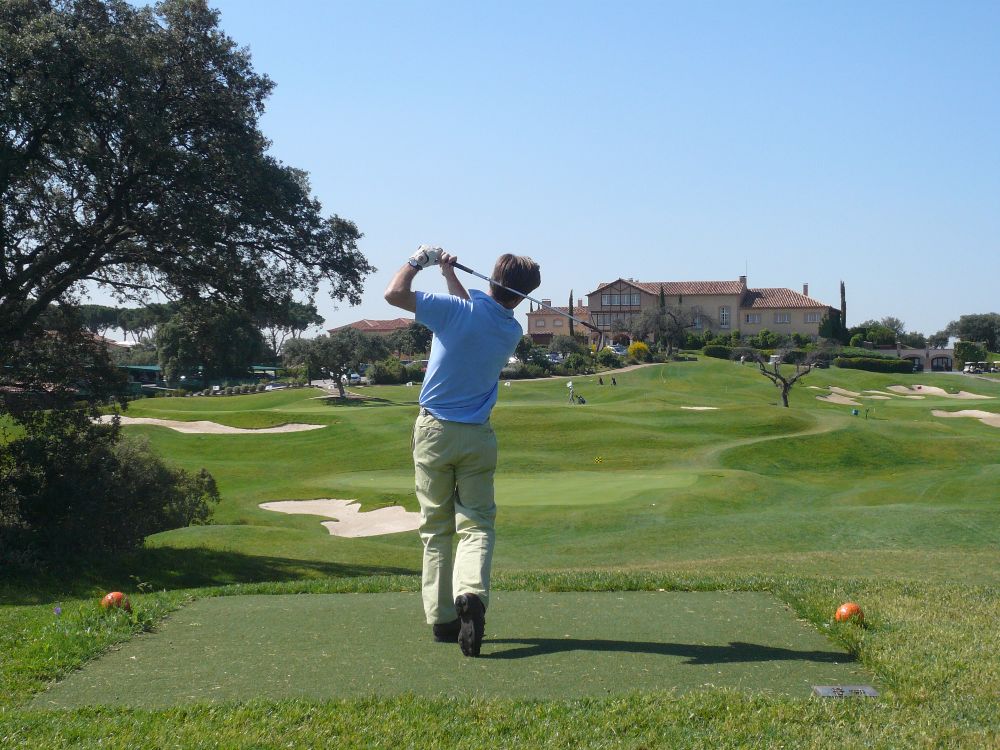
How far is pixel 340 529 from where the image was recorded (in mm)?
25766

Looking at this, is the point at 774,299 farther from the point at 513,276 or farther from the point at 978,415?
the point at 513,276

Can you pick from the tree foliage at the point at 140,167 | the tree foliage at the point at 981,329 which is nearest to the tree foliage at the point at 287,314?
the tree foliage at the point at 140,167

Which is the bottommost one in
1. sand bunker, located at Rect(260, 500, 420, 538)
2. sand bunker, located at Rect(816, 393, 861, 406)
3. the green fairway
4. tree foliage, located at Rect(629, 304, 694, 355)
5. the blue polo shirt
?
sand bunker, located at Rect(260, 500, 420, 538)

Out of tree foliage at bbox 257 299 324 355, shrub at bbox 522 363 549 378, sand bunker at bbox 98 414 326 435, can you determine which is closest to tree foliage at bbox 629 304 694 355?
shrub at bbox 522 363 549 378

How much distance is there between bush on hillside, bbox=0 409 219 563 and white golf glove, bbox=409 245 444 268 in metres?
11.2

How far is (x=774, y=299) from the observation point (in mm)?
132500

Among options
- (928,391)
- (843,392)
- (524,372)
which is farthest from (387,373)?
(928,391)

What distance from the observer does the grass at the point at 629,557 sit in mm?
4410

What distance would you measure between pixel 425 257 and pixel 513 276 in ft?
2.02

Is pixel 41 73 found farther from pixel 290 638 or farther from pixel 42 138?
pixel 290 638

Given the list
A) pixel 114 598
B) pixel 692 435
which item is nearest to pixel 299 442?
pixel 692 435

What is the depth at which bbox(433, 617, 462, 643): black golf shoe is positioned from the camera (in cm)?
615

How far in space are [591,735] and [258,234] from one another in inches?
589

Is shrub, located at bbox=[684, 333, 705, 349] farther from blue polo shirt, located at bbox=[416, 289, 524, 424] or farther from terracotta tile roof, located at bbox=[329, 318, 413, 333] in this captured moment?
blue polo shirt, located at bbox=[416, 289, 524, 424]
